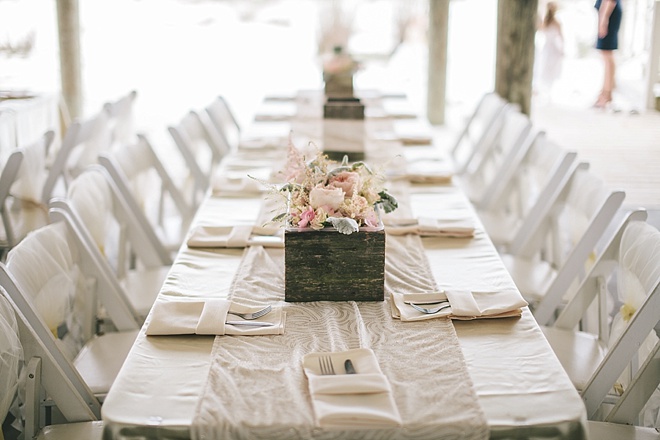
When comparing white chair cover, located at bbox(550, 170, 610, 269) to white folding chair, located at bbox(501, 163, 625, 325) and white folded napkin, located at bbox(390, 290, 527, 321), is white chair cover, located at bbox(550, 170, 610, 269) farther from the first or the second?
white folded napkin, located at bbox(390, 290, 527, 321)

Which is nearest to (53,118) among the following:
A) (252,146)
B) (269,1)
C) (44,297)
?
(252,146)

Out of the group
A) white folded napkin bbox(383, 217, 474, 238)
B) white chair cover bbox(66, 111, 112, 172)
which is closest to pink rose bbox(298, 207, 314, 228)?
white folded napkin bbox(383, 217, 474, 238)

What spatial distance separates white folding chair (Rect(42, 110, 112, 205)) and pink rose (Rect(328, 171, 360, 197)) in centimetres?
266

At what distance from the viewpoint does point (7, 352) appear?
213 cm

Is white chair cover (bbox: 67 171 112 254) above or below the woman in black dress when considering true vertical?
below

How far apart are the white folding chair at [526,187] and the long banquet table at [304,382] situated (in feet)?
4.07

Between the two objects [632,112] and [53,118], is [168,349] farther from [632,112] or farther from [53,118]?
[632,112]

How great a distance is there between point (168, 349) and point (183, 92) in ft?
28.7

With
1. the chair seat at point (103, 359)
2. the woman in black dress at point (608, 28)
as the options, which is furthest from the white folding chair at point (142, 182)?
the woman in black dress at point (608, 28)

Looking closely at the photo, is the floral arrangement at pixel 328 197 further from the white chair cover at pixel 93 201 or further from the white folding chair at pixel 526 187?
the white folding chair at pixel 526 187

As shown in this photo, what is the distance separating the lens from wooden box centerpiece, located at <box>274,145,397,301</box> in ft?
7.44

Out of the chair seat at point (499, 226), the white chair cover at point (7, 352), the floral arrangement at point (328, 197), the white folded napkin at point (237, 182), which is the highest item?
the floral arrangement at point (328, 197)

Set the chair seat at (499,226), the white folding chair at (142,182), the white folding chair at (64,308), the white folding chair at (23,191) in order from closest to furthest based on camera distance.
Answer: 1. the white folding chair at (64,308)
2. the white folding chair at (142,182)
3. the white folding chair at (23,191)
4. the chair seat at (499,226)

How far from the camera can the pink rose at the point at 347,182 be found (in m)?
2.32
